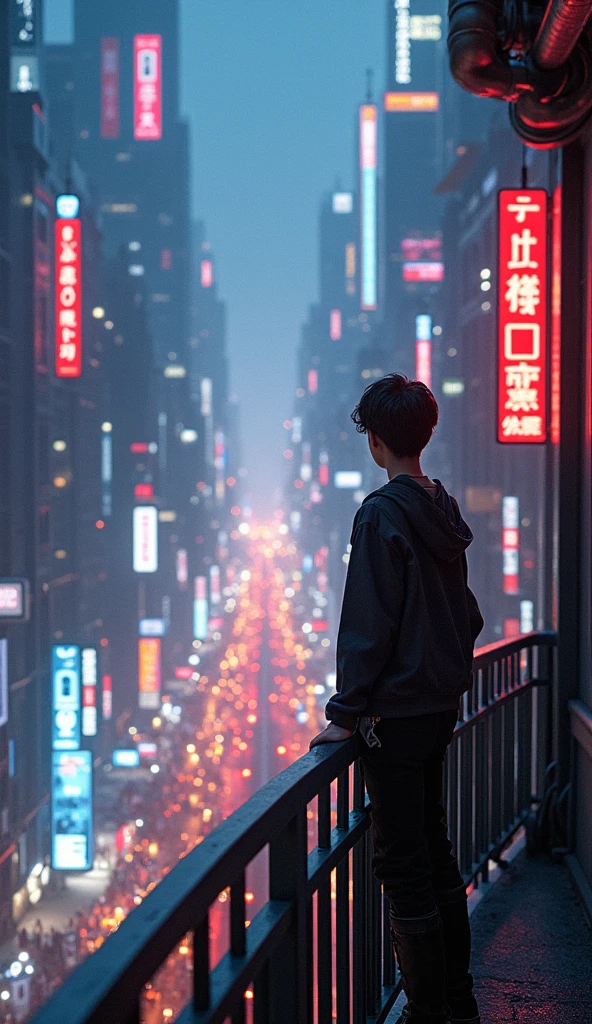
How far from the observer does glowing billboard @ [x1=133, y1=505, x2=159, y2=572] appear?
55969 mm

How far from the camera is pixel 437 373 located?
71.2 meters

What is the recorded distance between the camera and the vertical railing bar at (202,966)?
7.40 ft

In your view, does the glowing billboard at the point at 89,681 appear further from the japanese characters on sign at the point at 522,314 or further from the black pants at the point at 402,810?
the black pants at the point at 402,810

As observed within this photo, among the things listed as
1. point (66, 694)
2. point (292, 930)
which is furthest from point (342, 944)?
point (66, 694)

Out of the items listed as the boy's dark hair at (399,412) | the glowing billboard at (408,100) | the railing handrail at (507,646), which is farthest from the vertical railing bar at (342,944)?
the glowing billboard at (408,100)

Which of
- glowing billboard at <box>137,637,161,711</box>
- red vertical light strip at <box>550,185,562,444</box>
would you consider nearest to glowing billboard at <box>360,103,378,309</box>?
glowing billboard at <box>137,637,161,711</box>

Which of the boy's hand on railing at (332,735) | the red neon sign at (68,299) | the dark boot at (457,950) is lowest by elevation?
the dark boot at (457,950)

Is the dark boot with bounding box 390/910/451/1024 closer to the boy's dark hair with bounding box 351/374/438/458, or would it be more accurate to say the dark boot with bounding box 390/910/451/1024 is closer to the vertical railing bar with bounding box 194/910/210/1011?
the vertical railing bar with bounding box 194/910/210/1011

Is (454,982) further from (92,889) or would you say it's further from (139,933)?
(92,889)

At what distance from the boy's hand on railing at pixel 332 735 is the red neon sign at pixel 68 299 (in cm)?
2398

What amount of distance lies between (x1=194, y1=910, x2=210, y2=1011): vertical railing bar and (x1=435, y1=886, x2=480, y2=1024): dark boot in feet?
5.77

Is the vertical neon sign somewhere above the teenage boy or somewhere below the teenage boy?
above

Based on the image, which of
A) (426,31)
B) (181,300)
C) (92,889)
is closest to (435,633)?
(92,889)

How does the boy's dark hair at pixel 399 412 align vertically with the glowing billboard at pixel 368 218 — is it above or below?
below
